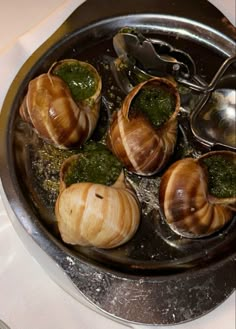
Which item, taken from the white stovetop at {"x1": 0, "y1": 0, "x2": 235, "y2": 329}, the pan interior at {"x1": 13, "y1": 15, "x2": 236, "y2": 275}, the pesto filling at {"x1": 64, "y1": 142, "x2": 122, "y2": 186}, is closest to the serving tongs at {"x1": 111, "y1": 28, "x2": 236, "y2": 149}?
the pan interior at {"x1": 13, "y1": 15, "x2": 236, "y2": 275}

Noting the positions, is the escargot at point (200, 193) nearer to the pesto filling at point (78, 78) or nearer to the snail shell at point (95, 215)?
the snail shell at point (95, 215)

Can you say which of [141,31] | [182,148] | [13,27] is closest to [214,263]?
[182,148]

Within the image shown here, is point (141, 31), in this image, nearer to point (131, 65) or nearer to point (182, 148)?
point (131, 65)

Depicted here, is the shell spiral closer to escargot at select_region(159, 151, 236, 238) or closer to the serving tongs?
escargot at select_region(159, 151, 236, 238)

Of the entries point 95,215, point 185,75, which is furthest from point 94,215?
point 185,75

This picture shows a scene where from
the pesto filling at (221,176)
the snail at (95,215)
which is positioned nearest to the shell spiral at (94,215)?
the snail at (95,215)

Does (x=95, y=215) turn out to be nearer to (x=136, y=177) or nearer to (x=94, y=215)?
(x=94, y=215)
